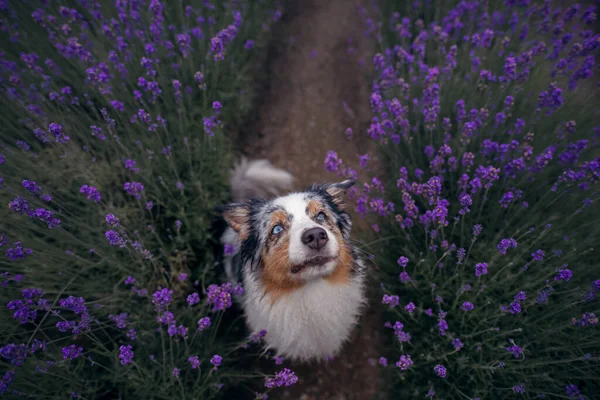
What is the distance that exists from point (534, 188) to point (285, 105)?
2854mm

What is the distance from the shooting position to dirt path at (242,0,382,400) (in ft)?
12.7

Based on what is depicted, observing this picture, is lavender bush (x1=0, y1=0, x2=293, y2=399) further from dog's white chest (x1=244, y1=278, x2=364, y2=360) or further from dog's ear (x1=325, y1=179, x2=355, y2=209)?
dog's ear (x1=325, y1=179, x2=355, y2=209)

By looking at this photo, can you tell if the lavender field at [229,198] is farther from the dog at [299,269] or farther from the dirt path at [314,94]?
the dog at [299,269]

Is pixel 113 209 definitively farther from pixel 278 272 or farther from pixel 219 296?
pixel 278 272

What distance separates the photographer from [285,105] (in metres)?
4.20

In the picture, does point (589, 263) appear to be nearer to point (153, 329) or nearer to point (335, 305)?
point (335, 305)

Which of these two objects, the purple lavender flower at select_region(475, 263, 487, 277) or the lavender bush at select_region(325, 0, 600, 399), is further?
the lavender bush at select_region(325, 0, 600, 399)

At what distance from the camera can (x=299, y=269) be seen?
1.90 metres

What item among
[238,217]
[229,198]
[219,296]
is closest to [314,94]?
[229,198]

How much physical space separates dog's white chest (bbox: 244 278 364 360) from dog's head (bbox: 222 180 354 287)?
18cm

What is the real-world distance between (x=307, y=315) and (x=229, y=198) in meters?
1.36

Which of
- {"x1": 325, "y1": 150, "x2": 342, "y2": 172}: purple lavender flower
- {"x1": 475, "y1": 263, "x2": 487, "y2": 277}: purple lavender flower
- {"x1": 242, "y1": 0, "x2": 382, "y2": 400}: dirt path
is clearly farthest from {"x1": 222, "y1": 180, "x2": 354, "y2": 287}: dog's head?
{"x1": 242, "y1": 0, "x2": 382, "y2": 400}: dirt path

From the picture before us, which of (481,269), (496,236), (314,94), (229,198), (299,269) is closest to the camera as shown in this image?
(481,269)

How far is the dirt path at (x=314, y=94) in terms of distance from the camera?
3.87 metres
